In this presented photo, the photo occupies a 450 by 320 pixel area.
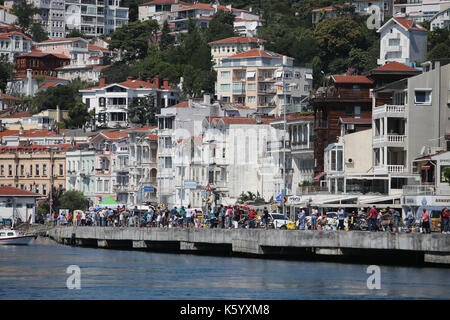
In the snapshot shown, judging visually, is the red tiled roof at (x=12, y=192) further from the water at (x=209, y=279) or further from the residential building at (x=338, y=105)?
the water at (x=209, y=279)

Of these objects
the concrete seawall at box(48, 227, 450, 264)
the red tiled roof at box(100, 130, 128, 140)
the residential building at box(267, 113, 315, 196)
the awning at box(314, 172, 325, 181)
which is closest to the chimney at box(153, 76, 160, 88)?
the red tiled roof at box(100, 130, 128, 140)

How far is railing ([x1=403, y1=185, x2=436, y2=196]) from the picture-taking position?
243ft

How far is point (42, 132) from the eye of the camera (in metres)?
162

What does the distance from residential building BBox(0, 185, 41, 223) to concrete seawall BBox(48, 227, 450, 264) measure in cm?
3552

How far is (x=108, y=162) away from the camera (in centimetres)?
13775

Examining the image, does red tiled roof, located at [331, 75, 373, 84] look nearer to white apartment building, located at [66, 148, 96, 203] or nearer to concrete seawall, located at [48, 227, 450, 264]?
concrete seawall, located at [48, 227, 450, 264]

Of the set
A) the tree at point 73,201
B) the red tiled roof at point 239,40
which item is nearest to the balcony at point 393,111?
the tree at point 73,201

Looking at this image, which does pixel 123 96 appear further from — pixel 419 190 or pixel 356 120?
pixel 419 190

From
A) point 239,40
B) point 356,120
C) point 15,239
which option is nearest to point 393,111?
point 356,120

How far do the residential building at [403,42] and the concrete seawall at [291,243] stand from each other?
7070 cm

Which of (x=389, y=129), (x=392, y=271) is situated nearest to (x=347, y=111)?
(x=389, y=129)

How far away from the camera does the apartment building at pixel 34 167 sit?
479ft

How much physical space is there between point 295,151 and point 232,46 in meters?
92.6
